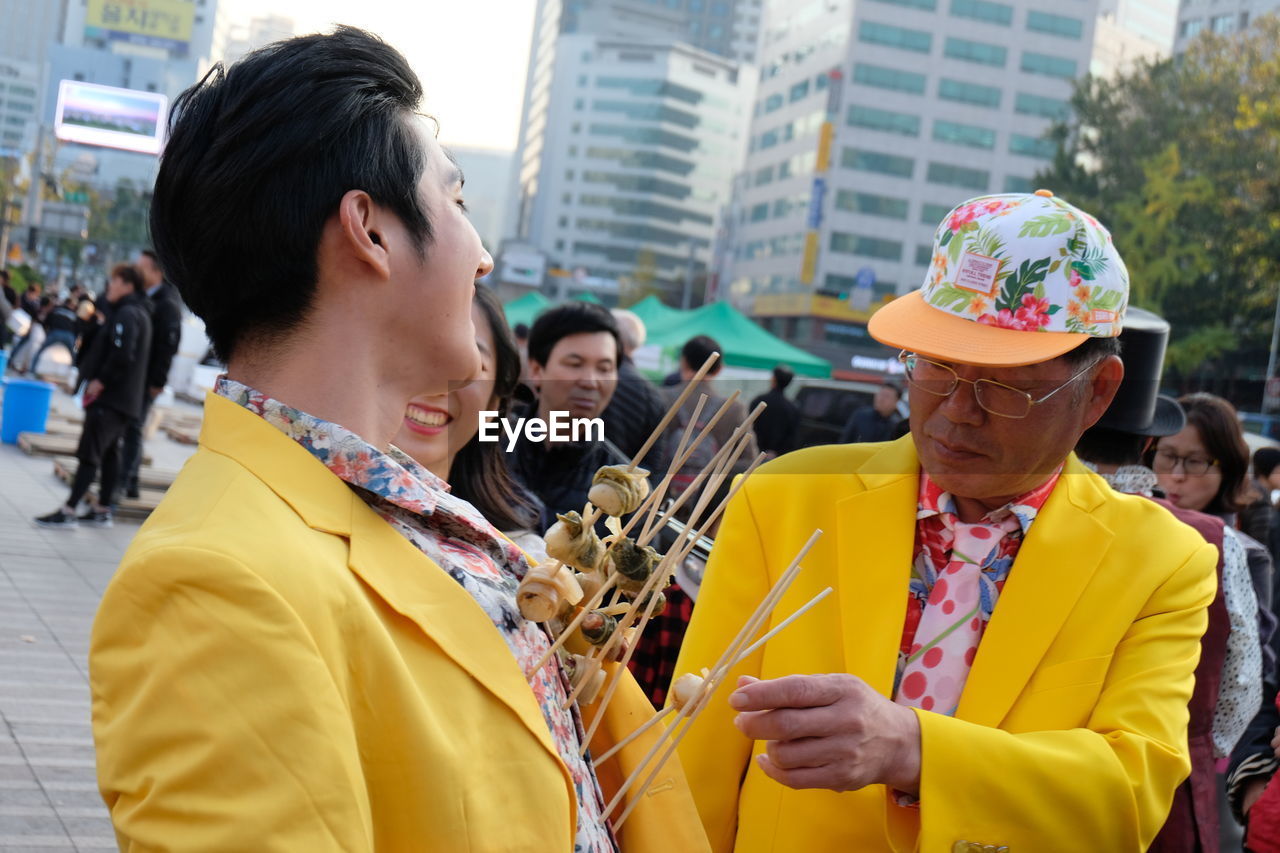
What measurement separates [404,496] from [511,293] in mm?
116922

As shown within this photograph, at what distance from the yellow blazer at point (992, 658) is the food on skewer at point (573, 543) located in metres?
0.48

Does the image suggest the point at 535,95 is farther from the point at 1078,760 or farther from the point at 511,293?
the point at 1078,760

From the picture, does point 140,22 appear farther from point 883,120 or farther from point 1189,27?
point 1189,27

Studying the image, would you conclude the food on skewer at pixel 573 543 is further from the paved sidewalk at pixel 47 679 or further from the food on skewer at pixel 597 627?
the paved sidewalk at pixel 47 679

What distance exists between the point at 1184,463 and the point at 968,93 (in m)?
84.7

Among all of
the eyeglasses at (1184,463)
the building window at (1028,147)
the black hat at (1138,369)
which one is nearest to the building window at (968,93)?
the building window at (1028,147)

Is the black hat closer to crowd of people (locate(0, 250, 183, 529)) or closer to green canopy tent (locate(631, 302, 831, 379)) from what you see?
crowd of people (locate(0, 250, 183, 529))

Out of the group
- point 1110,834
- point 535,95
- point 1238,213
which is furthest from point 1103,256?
point 535,95

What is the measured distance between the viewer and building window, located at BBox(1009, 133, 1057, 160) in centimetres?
8238

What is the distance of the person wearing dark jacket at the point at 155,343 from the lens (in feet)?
32.9

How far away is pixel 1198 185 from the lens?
32844 millimetres

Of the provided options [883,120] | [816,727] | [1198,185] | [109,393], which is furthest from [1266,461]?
[883,120]

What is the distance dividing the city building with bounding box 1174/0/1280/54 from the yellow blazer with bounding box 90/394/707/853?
234 ft

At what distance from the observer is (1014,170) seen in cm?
8356
